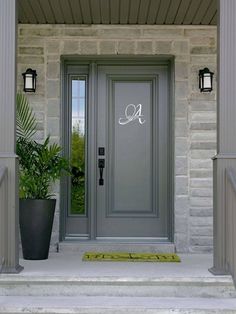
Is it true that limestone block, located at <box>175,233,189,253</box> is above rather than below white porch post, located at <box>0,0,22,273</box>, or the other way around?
below

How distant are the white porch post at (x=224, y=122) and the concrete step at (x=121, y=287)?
0.84 feet

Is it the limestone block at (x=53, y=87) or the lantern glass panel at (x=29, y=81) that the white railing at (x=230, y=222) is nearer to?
the limestone block at (x=53, y=87)

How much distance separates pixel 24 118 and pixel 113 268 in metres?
1.77

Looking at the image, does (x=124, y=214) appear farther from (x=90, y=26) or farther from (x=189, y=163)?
(x=90, y=26)

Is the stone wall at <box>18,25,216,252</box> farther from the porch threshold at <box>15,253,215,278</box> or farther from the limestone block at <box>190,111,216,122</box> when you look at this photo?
the porch threshold at <box>15,253,215,278</box>

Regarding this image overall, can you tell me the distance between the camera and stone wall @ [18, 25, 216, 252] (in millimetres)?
5945

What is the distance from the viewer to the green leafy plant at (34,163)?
532 centimetres

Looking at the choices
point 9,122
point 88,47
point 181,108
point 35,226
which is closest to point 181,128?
point 181,108

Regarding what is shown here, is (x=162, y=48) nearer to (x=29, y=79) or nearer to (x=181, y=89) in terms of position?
(x=181, y=89)

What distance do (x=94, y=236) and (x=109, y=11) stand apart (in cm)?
233

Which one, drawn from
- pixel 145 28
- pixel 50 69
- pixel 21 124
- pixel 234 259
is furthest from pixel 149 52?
pixel 234 259

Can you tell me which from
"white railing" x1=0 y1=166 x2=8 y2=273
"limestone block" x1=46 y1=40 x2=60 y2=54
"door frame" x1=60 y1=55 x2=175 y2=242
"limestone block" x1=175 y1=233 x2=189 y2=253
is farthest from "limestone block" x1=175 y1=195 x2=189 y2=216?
"white railing" x1=0 y1=166 x2=8 y2=273

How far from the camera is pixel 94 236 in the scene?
6.09 metres

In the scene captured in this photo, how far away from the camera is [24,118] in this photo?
5543 millimetres
